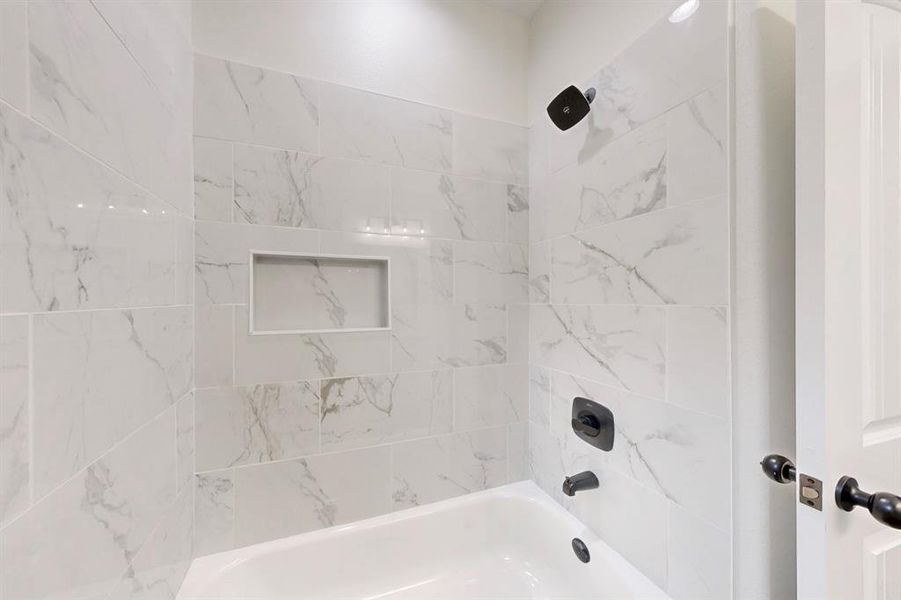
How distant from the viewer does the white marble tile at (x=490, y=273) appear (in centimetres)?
151

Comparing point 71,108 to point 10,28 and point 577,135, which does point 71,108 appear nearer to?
point 10,28

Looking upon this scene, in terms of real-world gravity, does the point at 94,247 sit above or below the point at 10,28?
below

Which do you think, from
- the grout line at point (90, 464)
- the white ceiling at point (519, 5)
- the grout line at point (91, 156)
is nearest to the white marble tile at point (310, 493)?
the grout line at point (90, 464)

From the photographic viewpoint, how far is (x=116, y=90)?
73cm

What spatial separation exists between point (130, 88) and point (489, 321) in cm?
130

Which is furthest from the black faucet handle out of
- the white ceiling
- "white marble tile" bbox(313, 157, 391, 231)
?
the white ceiling

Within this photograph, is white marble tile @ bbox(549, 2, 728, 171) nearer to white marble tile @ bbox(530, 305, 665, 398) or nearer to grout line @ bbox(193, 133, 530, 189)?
grout line @ bbox(193, 133, 530, 189)

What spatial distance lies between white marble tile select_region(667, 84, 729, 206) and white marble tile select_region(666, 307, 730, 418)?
0.99 feet

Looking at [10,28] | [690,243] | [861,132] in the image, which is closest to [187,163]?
[10,28]

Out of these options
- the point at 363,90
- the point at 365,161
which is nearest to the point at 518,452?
the point at 365,161

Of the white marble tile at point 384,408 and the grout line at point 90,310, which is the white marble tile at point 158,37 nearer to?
the grout line at point 90,310

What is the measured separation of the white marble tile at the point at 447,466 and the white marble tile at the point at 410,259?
596 mm

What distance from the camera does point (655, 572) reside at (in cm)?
103

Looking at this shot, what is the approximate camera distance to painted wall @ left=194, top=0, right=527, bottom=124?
1221 millimetres
